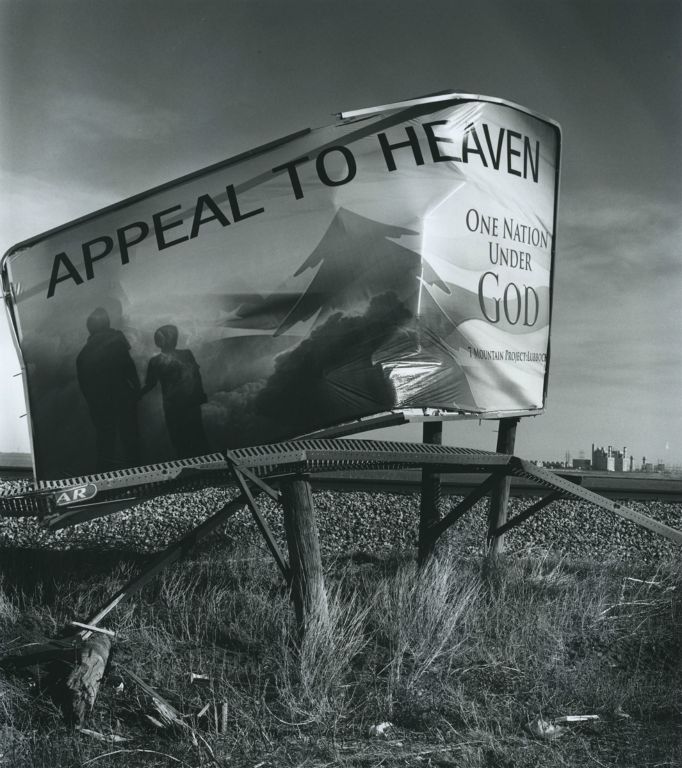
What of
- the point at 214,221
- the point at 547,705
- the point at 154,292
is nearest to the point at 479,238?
the point at 214,221

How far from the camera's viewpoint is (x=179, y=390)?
6879 mm

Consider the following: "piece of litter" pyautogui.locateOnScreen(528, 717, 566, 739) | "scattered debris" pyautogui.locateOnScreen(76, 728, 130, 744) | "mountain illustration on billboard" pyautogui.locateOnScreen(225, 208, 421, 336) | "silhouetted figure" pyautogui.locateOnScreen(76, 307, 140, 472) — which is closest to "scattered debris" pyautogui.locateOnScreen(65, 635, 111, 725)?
"scattered debris" pyautogui.locateOnScreen(76, 728, 130, 744)

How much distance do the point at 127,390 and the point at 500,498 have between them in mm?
3717

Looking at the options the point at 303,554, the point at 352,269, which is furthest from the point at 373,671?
the point at 352,269

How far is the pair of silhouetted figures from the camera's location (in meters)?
6.87

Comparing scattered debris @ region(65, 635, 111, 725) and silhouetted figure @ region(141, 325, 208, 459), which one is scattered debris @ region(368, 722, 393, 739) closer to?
scattered debris @ region(65, 635, 111, 725)

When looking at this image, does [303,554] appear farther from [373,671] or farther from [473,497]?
[473,497]

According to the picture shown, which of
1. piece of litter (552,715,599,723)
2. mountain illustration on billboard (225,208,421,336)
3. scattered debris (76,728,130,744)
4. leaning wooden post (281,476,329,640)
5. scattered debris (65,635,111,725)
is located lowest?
piece of litter (552,715,599,723)

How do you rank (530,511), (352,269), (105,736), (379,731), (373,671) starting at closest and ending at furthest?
(105,736), (379,731), (373,671), (352,269), (530,511)

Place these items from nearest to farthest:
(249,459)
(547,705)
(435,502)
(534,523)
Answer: (547,705) < (249,459) < (435,502) < (534,523)

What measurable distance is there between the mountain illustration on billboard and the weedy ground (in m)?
2.25

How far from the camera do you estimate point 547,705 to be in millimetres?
4809

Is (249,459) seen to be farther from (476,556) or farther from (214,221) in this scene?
(476,556)

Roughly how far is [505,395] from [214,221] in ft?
9.89
